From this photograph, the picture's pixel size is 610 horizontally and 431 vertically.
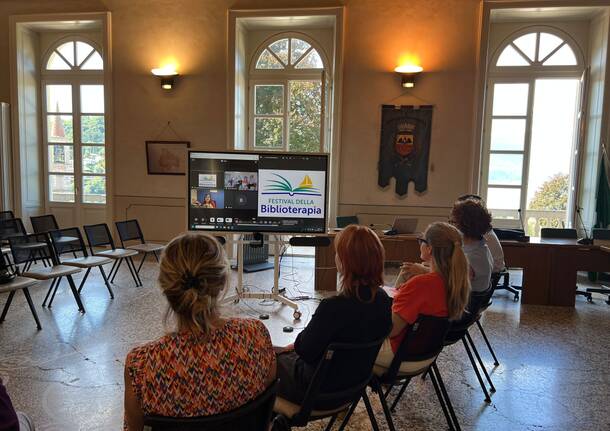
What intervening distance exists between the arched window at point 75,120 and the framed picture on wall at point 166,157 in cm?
106

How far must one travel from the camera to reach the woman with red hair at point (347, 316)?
1658mm

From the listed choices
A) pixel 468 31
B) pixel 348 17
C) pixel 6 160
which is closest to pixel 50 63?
pixel 6 160

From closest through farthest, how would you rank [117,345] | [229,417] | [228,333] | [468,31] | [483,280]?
[229,417]
[228,333]
[483,280]
[117,345]
[468,31]

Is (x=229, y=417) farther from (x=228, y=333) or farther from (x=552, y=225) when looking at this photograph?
(x=552, y=225)

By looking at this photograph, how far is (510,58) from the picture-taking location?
6578 millimetres

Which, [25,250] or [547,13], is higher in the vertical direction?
[547,13]

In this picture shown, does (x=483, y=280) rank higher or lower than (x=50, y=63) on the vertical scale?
lower

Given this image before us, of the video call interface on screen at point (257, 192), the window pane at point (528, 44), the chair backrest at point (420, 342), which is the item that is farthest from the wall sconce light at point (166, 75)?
the chair backrest at point (420, 342)

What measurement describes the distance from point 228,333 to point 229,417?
0.79 ft

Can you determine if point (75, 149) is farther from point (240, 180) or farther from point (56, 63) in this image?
point (240, 180)

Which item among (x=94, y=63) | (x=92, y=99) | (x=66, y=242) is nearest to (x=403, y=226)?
(x=66, y=242)

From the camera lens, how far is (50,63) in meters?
7.64

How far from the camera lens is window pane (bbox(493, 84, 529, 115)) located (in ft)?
21.5

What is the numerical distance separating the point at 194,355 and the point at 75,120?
771 cm
